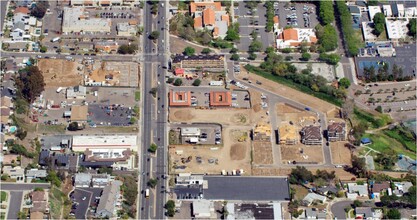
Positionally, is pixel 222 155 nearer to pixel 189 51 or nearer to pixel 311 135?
pixel 311 135

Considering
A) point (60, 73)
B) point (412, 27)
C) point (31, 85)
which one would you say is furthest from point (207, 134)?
point (412, 27)

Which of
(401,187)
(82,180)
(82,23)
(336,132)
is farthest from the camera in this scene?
(82,23)

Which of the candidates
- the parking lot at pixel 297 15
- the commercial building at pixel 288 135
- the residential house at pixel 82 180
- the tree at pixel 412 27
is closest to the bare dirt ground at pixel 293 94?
the commercial building at pixel 288 135

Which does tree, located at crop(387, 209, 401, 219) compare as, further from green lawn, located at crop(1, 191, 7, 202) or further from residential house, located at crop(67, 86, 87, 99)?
green lawn, located at crop(1, 191, 7, 202)

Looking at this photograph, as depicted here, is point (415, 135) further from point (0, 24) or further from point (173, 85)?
point (0, 24)

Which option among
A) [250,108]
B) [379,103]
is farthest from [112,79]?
[379,103]

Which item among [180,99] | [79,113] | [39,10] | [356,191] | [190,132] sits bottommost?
[356,191]

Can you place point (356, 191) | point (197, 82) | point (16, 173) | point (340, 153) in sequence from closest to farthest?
point (16, 173), point (356, 191), point (340, 153), point (197, 82)
